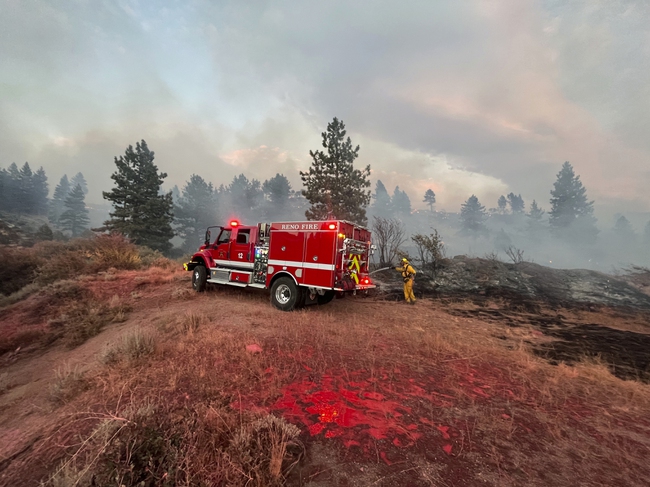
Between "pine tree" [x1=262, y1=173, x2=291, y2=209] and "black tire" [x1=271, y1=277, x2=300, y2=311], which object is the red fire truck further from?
"pine tree" [x1=262, y1=173, x2=291, y2=209]

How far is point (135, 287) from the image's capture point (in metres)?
13.0

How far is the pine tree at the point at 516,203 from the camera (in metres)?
100

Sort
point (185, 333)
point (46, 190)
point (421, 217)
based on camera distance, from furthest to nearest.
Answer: point (421, 217)
point (46, 190)
point (185, 333)

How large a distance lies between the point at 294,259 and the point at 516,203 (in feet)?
382

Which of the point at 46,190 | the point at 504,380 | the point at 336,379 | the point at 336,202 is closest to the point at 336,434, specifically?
the point at 336,379

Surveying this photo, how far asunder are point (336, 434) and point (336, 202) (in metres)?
24.1

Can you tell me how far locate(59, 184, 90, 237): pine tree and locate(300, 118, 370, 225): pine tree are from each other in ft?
241

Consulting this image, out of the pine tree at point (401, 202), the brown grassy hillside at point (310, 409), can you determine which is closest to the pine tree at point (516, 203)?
the pine tree at point (401, 202)

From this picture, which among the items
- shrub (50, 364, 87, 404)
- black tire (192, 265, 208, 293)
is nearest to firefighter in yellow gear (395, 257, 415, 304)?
black tire (192, 265, 208, 293)

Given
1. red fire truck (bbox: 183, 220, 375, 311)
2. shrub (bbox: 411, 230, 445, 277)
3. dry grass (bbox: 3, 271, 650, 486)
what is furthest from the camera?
shrub (bbox: 411, 230, 445, 277)

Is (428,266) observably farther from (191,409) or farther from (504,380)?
(191,409)

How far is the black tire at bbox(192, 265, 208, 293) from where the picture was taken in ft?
38.8

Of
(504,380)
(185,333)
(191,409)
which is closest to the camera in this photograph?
(191,409)

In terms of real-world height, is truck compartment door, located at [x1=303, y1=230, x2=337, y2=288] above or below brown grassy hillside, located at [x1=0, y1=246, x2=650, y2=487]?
above
